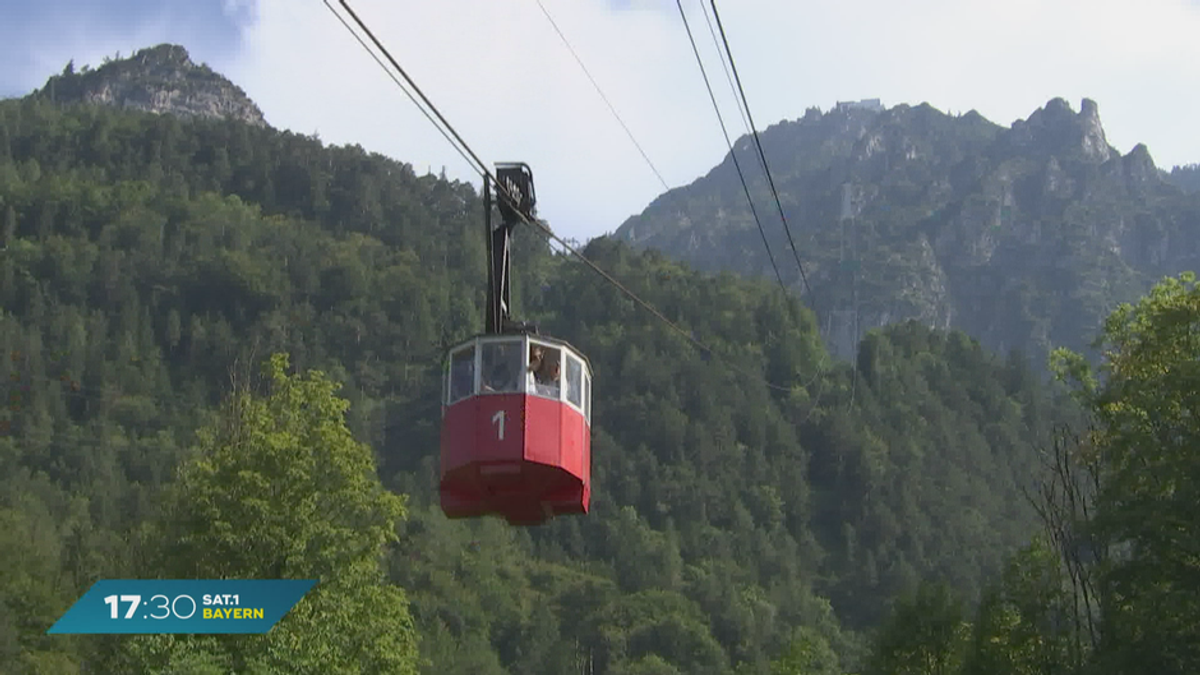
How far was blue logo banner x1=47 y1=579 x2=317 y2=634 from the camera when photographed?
35938mm

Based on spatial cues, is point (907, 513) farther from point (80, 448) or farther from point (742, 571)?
point (80, 448)

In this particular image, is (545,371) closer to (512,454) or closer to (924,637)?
(512,454)

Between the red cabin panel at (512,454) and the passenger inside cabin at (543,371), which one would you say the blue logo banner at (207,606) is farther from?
the passenger inside cabin at (543,371)

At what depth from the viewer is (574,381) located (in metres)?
25.8

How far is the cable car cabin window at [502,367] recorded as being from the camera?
2481cm

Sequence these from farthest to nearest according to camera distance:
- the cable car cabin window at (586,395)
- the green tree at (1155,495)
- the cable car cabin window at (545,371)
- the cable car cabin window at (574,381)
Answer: the green tree at (1155,495) → the cable car cabin window at (586,395) → the cable car cabin window at (574,381) → the cable car cabin window at (545,371)

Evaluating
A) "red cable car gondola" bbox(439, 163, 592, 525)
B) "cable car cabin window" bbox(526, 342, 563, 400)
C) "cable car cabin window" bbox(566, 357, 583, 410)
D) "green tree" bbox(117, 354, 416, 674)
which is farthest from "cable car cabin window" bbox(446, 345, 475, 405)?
"green tree" bbox(117, 354, 416, 674)

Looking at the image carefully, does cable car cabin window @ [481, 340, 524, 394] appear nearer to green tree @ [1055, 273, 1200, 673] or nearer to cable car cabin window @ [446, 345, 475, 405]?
cable car cabin window @ [446, 345, 475, 405]

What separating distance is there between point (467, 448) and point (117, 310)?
6493 inches

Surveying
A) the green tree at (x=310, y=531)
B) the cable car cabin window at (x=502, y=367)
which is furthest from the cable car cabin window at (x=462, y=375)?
the green tree at (x=310, y=531)

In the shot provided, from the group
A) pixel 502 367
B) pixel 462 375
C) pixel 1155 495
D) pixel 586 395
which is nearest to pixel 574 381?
pixel 586 395

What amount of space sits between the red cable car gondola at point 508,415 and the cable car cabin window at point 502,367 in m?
0.02

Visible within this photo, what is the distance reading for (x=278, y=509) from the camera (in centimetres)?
3862

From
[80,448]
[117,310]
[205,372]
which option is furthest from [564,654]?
[117,310]
